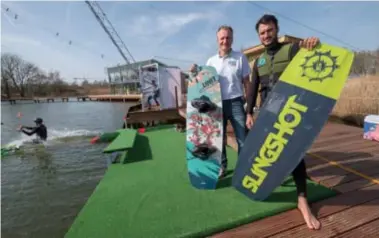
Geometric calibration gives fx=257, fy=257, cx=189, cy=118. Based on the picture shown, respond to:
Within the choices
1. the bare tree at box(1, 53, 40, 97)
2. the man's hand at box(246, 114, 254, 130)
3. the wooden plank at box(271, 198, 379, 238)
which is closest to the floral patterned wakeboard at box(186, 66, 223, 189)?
the man's hand at box(246, 114, 254, 130)

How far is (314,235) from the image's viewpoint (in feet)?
5.88

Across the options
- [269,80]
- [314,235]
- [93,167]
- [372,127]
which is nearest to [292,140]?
[269,80]

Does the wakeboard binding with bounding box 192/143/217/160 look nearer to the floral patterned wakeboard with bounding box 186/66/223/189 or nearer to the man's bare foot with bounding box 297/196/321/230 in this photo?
the floral patterned wakeboard with bounding box 186/66/223/189

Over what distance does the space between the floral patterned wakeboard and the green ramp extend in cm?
16

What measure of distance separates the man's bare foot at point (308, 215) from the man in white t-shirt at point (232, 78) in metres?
0.82

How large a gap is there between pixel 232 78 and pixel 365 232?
1654mm

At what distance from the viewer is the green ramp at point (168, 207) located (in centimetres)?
201

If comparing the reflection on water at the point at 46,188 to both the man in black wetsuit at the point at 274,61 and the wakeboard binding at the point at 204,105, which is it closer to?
the wakeboard binding at the point at 204,105

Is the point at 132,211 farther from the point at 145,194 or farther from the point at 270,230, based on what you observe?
the point at 270,230

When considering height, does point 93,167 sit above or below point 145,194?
below

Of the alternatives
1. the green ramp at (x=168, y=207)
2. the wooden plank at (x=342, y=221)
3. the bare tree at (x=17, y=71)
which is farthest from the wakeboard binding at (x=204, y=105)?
the bare tree at (x=17, y=71)

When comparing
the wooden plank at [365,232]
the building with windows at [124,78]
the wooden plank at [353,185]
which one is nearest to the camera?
the wooden plank at [365,232]

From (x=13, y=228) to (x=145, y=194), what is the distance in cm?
246

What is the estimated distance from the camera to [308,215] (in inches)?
77.1
